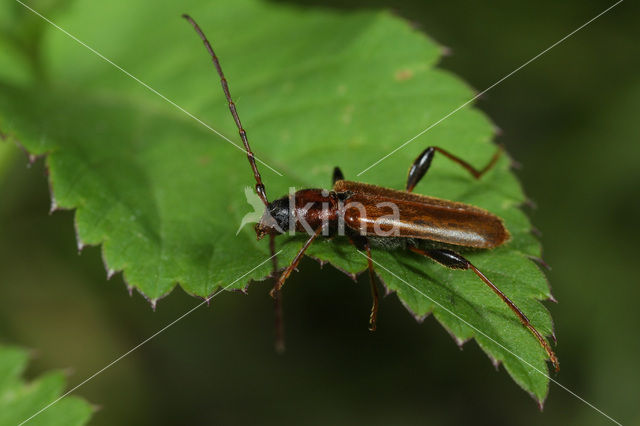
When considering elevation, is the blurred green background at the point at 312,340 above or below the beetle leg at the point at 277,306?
below

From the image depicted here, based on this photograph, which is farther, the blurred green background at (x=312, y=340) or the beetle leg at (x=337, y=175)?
the blurred green background at (x=312, y=340)

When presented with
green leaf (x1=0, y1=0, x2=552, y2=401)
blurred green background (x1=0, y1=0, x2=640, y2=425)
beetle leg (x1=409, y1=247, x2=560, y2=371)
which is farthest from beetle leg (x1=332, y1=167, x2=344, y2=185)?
blurred green background (x1=0, y1=0, x2=640, y2=425)

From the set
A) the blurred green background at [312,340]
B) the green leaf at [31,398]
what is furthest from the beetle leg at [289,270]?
the blurred green background at [312,340]

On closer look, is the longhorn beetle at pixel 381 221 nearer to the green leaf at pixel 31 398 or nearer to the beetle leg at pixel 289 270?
the beetle leg at pixel 289 270

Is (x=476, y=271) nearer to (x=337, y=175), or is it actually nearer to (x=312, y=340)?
(x=337, y=175)

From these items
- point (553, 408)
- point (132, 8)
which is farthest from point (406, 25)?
point (553, 408)

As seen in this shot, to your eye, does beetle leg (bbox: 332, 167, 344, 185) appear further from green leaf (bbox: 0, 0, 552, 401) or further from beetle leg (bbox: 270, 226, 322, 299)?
beetle leg (bbox: 270, 226, 322, 299)

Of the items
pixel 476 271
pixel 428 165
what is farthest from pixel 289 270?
pixel 428 165
